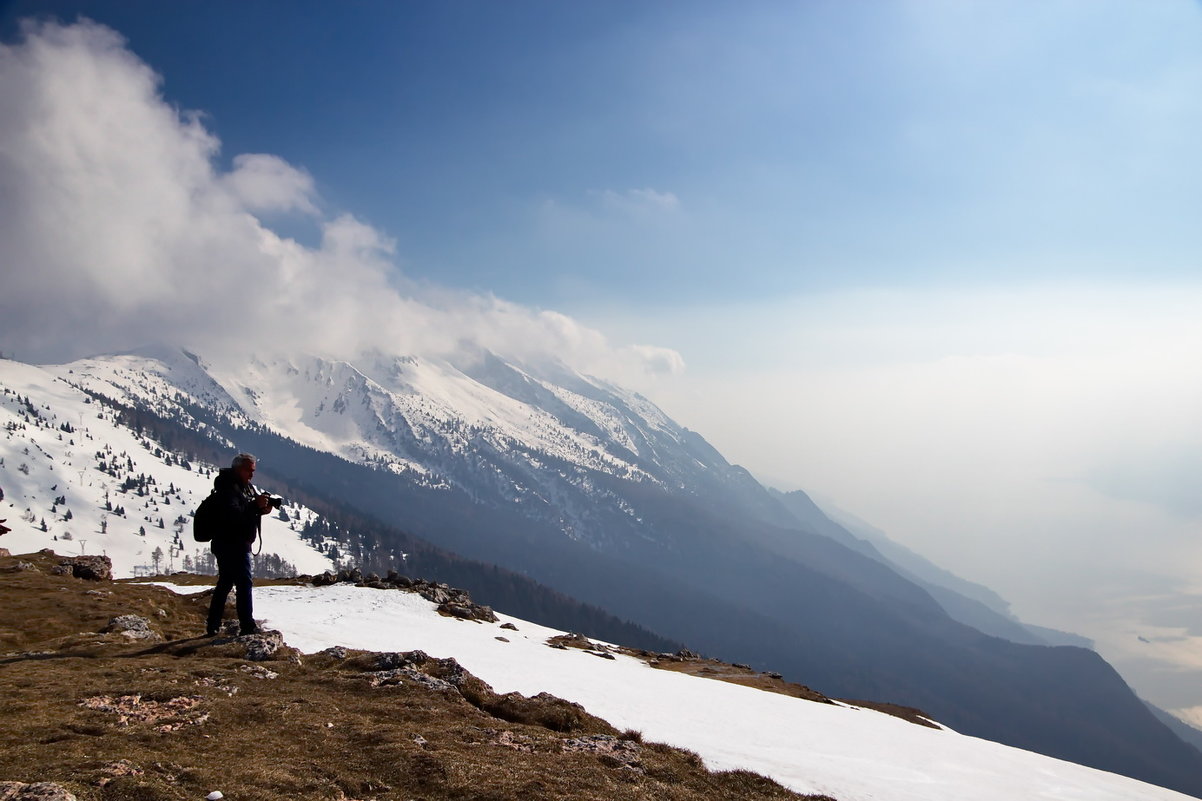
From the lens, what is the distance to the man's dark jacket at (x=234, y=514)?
17.8m

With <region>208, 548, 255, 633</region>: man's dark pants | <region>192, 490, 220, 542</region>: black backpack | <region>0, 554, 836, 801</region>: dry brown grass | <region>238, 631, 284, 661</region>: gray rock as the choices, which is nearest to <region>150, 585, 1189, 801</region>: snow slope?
<region>0, 554, 836, 801</region>: dry brown grass

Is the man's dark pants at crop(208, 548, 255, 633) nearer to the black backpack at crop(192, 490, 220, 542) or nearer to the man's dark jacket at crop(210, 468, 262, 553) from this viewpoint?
the man's dark jacket at crop(210, 468, 262, 553)

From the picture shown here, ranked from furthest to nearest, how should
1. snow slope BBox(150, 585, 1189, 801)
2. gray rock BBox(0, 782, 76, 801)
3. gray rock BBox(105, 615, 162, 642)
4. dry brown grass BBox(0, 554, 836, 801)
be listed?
gray rock BBox(105, 615, 162, 642) → snow slope BBox(150, 585, 1189, 801) → dry brown grass BBox(0, 554, 836, 801) → gray rock BBox(0, 782, 76, 801)

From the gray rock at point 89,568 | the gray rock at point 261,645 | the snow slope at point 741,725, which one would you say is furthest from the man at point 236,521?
the gray rock at point 89,568

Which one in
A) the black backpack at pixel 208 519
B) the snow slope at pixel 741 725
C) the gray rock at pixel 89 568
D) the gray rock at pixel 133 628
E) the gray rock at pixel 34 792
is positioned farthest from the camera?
the gray rock at pixel 89 568

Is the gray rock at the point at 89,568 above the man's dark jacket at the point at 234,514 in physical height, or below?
below

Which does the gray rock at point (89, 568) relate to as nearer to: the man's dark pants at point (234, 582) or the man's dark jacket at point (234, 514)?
the man's dark pants at point (234, 582)

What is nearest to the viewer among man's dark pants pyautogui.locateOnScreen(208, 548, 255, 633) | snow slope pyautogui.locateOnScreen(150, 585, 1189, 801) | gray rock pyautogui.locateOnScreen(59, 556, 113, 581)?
snow slope pyautogui.locateOnScreen(150, 585, 1189, 801)

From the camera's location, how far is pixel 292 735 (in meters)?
12.1

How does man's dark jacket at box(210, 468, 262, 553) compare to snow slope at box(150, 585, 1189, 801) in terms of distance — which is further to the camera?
snow slope at box(150, 585, 1189, 801)

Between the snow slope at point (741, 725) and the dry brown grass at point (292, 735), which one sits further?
the snow slope at point (741, 725)

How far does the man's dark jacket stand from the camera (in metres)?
17.8

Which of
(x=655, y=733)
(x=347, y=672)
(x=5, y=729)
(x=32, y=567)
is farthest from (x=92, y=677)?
(x=32, y=567)

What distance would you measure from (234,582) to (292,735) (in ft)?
28.8
